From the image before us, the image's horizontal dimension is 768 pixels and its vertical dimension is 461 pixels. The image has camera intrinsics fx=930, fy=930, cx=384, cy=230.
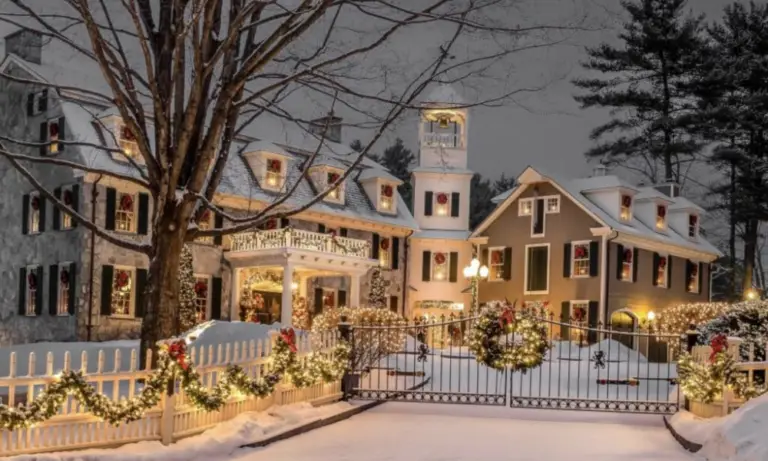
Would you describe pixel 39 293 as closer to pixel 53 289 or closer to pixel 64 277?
pixel 53 289

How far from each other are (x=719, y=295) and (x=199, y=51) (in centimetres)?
5051

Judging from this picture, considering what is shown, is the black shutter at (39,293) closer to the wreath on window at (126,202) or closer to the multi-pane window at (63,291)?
the multi-pane window at (63,291)

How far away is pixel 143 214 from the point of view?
95.6 feet

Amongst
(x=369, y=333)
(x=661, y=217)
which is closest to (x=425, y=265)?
(x=661, y=217)

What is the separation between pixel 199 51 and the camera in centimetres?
1320

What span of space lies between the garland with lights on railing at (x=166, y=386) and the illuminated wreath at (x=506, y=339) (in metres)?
3.01

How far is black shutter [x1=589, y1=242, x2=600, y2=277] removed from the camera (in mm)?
35969

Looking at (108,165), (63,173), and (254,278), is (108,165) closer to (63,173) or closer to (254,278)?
(63,173)

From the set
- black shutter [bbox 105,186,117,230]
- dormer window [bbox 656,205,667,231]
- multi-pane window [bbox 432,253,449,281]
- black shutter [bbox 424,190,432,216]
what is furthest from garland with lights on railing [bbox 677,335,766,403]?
black shutter [bbox 424,190,432,216]

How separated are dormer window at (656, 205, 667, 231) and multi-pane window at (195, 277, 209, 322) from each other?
19.7 m

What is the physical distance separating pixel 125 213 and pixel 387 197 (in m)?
12.9

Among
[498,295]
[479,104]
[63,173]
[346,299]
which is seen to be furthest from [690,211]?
[479,104]

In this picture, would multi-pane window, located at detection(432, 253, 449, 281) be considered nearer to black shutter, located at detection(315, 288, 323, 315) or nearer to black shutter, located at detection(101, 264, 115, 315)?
Result: black shutter, located at detection(315, 288, 323, 315)

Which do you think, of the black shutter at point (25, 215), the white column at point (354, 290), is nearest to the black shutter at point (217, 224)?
the white column at point (354, 290)
